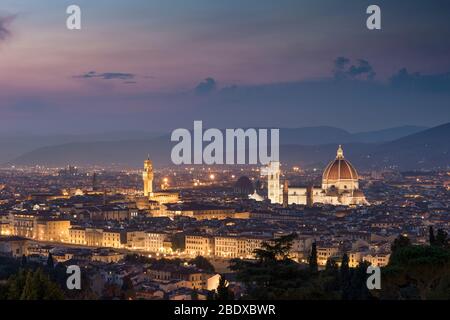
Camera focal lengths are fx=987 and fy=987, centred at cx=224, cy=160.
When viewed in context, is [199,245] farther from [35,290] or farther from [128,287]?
[35,290]

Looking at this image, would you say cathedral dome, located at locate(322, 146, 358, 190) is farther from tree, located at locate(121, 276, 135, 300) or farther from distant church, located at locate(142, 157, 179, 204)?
tree, located at locate(121, 276, 135, 300)

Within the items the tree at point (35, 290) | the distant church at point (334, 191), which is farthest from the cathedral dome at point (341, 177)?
the tree at point (35, 290)

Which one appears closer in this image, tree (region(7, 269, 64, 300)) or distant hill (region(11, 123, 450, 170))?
A: tree (region(7, 269, 64, 300))

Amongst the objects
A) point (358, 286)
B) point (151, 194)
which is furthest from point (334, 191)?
point (358, 286)

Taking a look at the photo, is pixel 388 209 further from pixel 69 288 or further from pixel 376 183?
pixel 69 288

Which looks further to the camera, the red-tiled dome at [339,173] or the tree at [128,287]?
the red-tiled dome at [339,173]

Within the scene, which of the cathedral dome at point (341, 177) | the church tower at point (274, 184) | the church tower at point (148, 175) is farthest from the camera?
the church tower at point (274, 184)

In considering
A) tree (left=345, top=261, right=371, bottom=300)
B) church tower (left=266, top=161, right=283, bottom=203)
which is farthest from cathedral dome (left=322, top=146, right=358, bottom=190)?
tree (left=345, top=261, right=371, bottom=300)

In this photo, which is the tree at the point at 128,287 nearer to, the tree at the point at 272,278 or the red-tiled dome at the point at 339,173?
the tree at the point at 272,278
